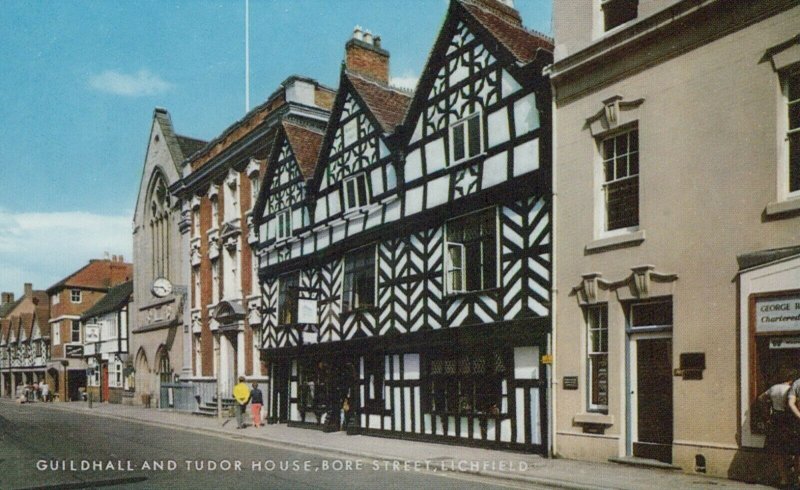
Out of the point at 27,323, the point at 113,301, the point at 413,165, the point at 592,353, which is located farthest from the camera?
the point at 27,323

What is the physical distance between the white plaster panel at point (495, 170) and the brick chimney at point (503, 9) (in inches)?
179

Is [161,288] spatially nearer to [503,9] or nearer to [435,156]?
[435,156]

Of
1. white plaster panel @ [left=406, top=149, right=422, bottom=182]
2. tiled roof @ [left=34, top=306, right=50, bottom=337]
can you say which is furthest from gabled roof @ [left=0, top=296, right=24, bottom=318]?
white plaster panel @ [left=406, top=149, right=422, bottom=182]

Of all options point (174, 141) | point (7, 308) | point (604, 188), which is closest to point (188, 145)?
point (174, 141)

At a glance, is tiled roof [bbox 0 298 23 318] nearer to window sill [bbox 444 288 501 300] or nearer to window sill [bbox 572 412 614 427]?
window sill [bbox 444 288 501 300]

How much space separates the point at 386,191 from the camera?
1944 centimetres

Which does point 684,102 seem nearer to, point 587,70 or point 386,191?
point 587,70

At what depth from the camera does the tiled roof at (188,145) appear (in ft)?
130

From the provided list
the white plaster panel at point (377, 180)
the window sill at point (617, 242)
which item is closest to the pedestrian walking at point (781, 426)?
the window sill at point (617, 242)

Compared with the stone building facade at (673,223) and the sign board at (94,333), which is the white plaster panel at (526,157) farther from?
the sign board at (94,333)

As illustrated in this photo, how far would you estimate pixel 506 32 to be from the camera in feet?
54.6

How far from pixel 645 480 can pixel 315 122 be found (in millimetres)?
19322

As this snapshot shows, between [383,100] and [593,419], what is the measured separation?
38.6ft

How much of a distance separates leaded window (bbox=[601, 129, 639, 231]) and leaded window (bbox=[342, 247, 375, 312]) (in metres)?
8.04
